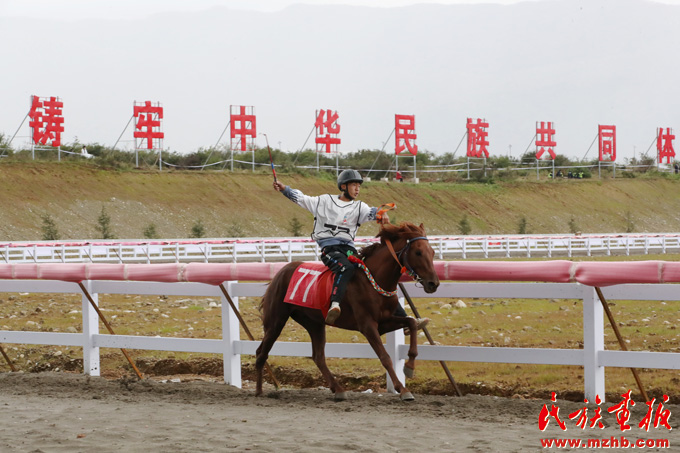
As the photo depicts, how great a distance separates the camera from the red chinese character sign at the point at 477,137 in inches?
3401

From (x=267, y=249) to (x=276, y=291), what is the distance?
29.6m

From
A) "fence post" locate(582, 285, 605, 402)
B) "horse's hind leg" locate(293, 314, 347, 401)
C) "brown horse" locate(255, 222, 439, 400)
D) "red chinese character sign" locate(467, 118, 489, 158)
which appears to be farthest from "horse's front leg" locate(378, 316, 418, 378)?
"red chinese character sign" locate(467, 118, 489, 158)

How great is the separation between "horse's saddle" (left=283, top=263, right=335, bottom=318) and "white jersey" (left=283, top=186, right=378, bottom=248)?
0.27 metres

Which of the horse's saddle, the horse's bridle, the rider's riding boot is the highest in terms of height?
the horse's bridle

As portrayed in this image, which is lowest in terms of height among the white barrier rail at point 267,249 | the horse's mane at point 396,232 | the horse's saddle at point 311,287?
the white barrier rail at point 267,249

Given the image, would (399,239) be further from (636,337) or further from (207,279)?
(636,337)

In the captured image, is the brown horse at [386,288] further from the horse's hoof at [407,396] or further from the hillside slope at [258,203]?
the hillside slope at [258,203]

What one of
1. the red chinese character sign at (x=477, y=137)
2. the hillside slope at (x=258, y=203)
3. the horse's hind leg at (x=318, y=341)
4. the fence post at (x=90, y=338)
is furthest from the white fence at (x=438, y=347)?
the red chinese character sign at (x=477, y=137)

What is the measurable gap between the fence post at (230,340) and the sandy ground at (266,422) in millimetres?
170

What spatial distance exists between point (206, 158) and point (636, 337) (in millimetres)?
78946

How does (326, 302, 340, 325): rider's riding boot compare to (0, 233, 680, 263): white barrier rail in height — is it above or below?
above

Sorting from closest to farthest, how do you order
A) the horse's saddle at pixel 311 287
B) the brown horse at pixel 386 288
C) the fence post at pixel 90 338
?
1. the brown horse at pixel 386 288
2. the horse's saddle at pixel 311 287
3. the fence post at pixel 90 338

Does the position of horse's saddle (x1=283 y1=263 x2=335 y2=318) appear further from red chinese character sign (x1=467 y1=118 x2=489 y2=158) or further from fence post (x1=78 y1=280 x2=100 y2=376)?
red chinese character sign (x1=467 y1=118 x2=489 y2=158)

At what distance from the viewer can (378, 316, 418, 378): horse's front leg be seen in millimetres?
7992
